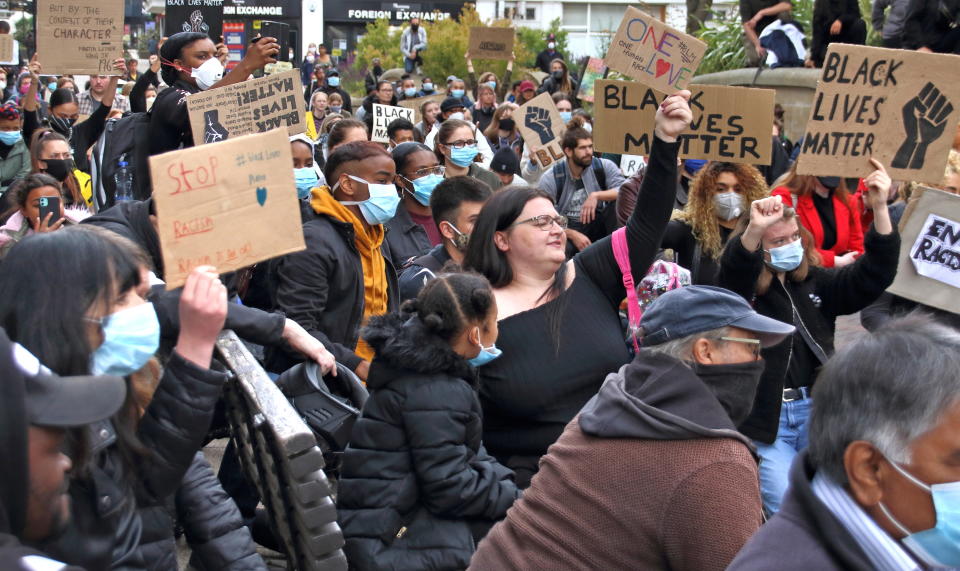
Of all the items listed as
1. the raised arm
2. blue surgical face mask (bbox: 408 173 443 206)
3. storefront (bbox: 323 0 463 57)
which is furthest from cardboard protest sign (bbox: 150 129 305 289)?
storefront (bbox: 323 0 463 57)

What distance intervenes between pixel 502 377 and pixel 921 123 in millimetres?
2805

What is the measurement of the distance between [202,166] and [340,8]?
58579 mm

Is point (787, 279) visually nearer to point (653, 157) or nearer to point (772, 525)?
point (653, 157)

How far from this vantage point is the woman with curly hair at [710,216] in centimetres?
574

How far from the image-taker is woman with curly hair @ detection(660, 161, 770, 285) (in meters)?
5.74

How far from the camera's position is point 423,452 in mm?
3396

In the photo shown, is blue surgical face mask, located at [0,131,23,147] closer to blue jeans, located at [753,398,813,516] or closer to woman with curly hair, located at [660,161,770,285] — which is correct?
woman with curly hair, located at [660,161,770,285]

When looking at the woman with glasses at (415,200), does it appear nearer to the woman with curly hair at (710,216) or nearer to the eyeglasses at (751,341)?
the woman with curly hair at (710,216)

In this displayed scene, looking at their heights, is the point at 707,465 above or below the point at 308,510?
above

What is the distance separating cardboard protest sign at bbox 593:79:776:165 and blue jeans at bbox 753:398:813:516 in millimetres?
1893

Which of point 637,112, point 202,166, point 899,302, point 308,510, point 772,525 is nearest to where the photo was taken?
point 772,525

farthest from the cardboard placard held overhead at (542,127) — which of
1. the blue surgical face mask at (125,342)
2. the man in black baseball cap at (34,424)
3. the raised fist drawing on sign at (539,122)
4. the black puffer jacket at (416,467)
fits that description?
the man in black baseball cap at (34,424)

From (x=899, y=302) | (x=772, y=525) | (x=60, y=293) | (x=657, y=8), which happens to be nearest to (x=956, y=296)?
(x=899, y=302)

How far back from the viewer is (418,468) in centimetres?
342
